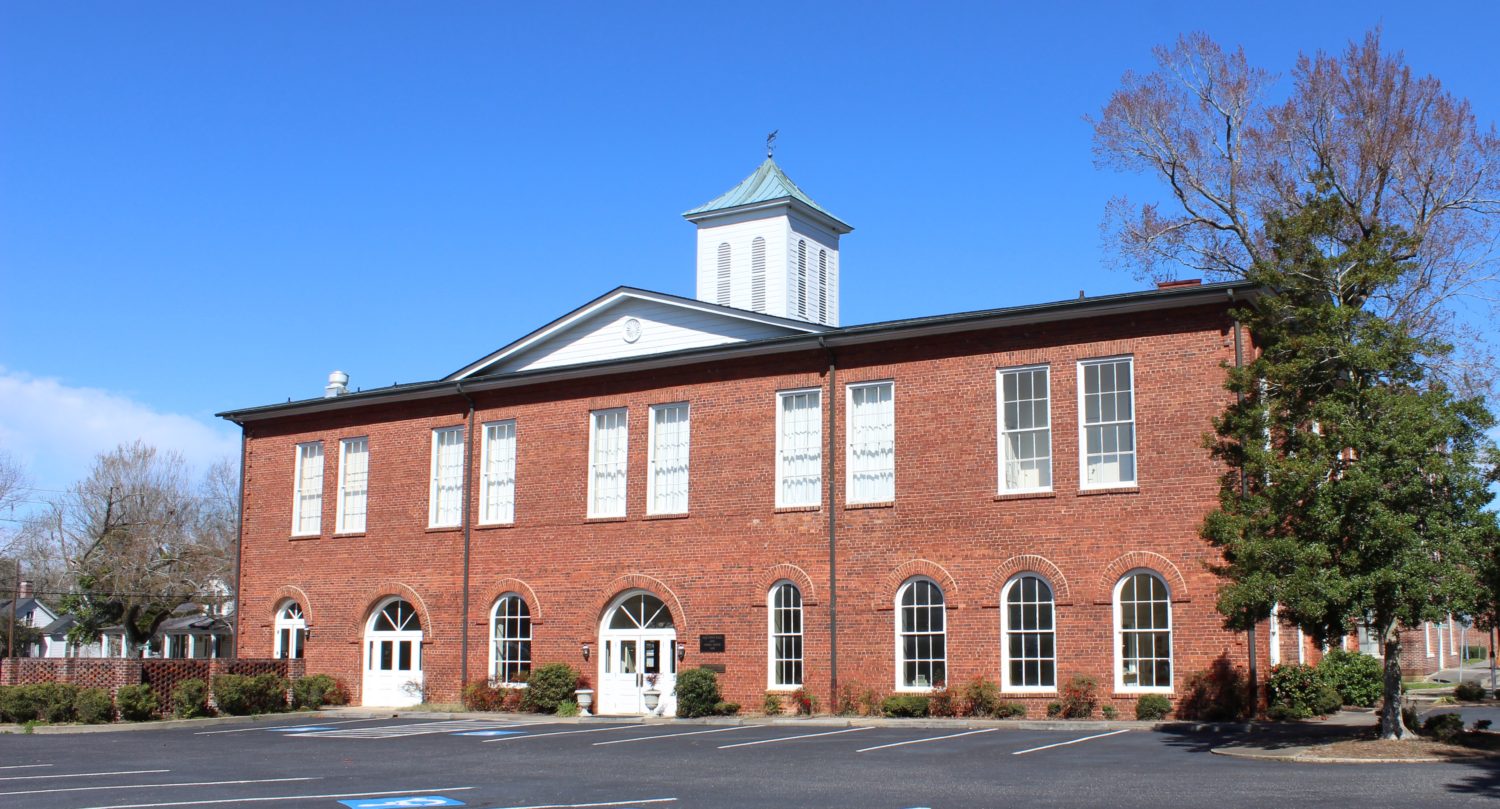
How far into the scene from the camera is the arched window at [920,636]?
85.5ft

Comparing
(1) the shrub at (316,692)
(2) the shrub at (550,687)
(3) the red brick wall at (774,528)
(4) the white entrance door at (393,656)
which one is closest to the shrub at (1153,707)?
(3) the red brick wall at (774,528)

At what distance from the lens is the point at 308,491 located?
3600cm

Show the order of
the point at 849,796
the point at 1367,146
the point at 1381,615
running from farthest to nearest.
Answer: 1. the point at 1367,146
2. the point at 1381,615
3. the point at 849,796

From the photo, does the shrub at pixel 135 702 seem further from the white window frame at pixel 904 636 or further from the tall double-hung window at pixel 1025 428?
the tall double-hung window at pixel 1025 428

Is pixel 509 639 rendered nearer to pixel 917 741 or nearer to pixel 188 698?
pixel 188 698

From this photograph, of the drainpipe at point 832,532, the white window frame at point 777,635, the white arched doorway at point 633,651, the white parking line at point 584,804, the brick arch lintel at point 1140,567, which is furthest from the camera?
the white arched doorway at point 633,651

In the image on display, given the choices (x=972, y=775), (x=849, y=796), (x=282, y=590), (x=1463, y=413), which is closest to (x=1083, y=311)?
(x=1463, y=413)

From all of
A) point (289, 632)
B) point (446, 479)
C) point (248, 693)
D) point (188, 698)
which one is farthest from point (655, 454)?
point (289, 632)

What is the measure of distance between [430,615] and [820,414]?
1091 cm

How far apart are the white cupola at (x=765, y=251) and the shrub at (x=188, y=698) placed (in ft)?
48.6

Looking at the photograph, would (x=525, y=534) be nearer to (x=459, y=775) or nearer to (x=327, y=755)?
(x=327, y=755)

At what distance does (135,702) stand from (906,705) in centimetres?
1640

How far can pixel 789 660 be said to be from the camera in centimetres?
2775

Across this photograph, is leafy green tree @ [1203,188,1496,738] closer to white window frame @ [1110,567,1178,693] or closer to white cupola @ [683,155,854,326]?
white window frame @ [1110,567,1178,693]
